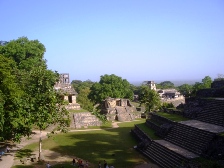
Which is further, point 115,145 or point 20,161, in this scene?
point 115,145

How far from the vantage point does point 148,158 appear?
18781mm

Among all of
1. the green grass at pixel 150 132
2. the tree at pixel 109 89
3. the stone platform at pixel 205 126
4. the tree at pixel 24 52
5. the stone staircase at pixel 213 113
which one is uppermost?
the tree at pixel 24 52

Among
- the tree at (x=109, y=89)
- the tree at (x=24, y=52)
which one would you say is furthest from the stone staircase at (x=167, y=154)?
the tree at (x=109, y=89)

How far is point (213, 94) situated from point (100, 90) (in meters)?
35.2

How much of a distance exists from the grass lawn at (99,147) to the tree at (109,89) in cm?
2663

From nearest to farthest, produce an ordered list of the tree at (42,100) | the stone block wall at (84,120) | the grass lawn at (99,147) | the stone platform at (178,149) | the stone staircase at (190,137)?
the stone platform at (178,149), the stone staircase at (190,137), the tree at (42,100), the grass lawn at (99,147), the stone block wall at (84,120)

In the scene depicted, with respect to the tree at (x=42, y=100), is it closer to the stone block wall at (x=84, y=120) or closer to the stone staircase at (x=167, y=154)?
the stone staircase at (x=167, y=154)

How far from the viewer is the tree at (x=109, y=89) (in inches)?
2206

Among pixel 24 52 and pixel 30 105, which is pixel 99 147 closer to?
pixel 30 105

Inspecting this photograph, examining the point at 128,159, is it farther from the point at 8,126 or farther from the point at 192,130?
the point at 8,126

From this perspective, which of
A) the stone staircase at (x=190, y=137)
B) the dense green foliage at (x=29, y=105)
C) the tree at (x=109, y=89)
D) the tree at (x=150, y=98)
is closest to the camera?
the stone staircase at (x=190, y=137)

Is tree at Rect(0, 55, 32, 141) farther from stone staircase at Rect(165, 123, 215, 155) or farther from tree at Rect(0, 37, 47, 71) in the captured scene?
tree at Rect(0, 37, 47, 71)

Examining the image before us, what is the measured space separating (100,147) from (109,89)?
3423cm

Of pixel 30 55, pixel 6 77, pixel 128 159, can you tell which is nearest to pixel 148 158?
pixel 128 159
